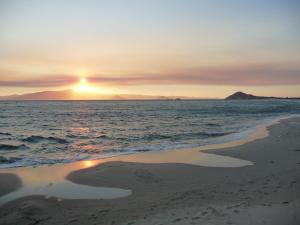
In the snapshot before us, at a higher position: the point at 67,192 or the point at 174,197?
the point at 174,197

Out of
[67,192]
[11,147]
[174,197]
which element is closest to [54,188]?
[67,192]

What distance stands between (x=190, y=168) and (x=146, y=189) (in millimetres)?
3168

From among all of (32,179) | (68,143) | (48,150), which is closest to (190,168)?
(32,179)

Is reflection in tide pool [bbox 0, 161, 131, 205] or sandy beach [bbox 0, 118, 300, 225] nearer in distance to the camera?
sandy beach [bbox 0, 118, 300, 225]

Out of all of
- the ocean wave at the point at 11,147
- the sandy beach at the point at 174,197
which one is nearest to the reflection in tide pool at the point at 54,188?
the sandy beach at the point at 174,197

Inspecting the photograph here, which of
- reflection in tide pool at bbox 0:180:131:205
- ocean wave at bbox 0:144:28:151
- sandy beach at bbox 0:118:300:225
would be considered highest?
sandy beach at bbox 0:118:300:225

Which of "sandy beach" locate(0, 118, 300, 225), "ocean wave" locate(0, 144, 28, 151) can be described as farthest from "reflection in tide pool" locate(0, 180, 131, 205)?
"ocean wave" locate(0, 144, 28, 151)

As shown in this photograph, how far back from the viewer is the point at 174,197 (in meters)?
7.77

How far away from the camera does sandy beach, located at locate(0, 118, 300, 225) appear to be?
622 cm

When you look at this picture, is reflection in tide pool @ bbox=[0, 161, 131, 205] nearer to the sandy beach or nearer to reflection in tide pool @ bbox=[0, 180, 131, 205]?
reflection in tide pool @ bbox=[0, 180, 131, 205]

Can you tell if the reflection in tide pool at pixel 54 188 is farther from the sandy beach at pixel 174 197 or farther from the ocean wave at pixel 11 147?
the ocean wave at pixel 11 147

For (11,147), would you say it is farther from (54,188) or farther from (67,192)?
(67,192)

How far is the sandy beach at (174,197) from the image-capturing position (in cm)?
622

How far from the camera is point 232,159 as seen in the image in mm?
13086
